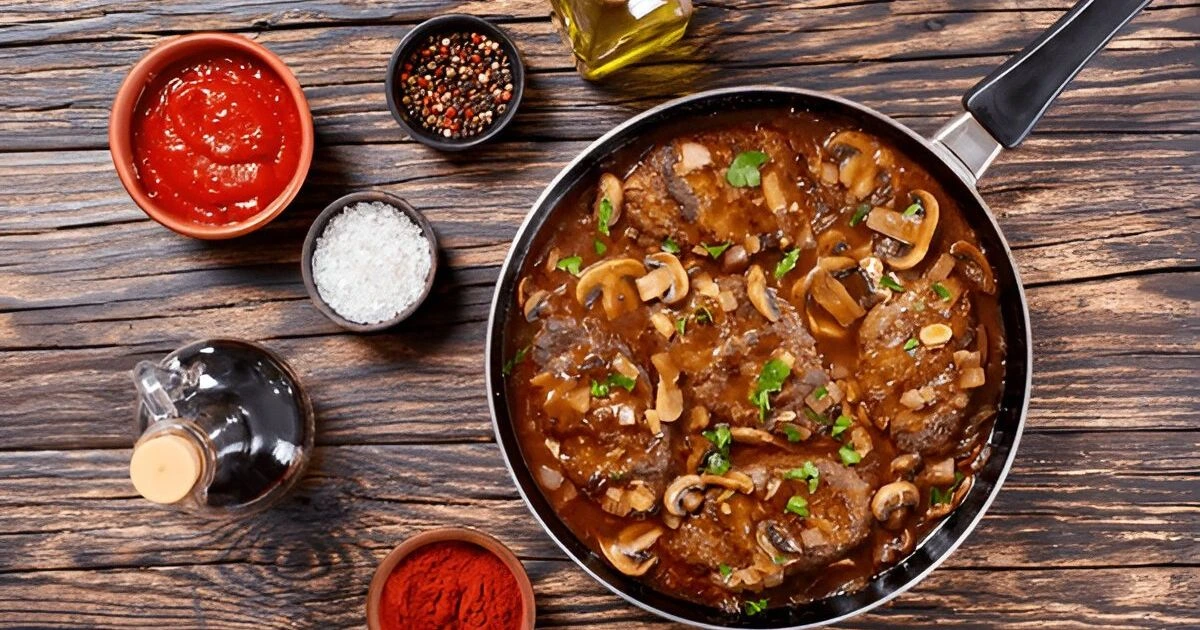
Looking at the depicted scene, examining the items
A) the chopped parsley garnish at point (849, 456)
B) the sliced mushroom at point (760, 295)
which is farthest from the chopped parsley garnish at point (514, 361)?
the chopped parsley garnish at point (849, 456)

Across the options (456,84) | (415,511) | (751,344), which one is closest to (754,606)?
(751,344)

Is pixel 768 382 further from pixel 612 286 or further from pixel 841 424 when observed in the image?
pixel 612 286

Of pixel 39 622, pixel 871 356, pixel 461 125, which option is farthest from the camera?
pixel 39 622

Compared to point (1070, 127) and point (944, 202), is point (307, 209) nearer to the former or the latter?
point (944, 202)

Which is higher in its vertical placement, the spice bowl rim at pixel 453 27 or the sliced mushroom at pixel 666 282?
the spice bowl rim at pixel 453 27

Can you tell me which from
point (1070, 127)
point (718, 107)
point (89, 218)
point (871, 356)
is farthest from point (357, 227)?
point (1070, 127)

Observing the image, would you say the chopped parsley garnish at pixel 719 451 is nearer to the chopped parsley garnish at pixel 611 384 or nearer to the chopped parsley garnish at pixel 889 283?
the chopped parsley garnish at pixel 611 384
